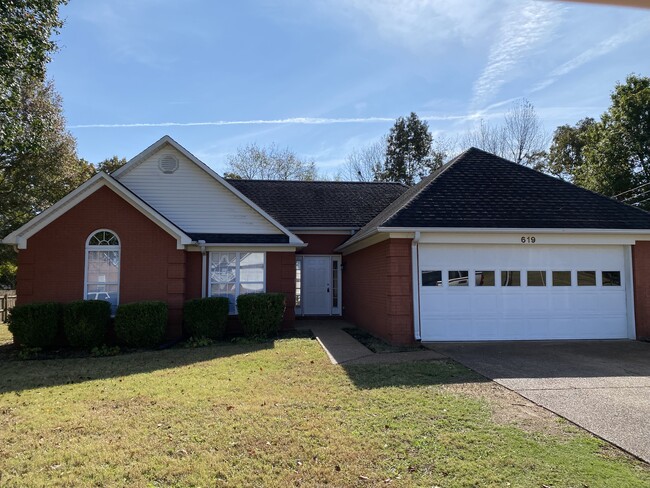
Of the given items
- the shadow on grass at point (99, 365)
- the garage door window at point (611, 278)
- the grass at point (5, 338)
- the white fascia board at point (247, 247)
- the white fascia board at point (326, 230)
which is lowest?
the grass at point (5, 338)

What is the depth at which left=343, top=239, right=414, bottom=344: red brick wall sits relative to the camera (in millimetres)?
10852

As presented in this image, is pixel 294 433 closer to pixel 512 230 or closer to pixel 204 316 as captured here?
pixel 204 316

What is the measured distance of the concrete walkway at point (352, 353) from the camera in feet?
30.1

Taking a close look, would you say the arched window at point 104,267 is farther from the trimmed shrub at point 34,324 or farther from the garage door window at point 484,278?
the garage door window at point 484,278

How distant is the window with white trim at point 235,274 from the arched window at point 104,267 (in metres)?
2.81

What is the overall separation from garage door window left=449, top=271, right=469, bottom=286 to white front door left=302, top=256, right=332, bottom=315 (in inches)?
297

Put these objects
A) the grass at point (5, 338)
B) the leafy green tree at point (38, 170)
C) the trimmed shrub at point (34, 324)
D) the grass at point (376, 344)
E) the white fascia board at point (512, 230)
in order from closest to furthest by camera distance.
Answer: the grass at point (376, 344) < the white fascia board at point (512, 230) < the trimmed shrub at point (34, 324) < the grass at point (5, 338) < the leafy green tree at point (38, 170)

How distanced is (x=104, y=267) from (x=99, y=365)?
12.7 feet

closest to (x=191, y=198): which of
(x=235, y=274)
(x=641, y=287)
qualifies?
(x=235, y=274)

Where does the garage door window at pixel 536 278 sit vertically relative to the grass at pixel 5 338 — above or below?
above

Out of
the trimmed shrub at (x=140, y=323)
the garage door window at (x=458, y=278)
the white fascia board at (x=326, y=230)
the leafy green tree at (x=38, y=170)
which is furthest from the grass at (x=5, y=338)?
the garage door window at (x=458, y=278)

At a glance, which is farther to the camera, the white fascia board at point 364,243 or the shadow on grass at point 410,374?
the white fascia board at point 364,243

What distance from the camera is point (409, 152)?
1491 inches

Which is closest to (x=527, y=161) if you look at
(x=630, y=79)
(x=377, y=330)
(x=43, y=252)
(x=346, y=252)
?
(x=630, y=79)
